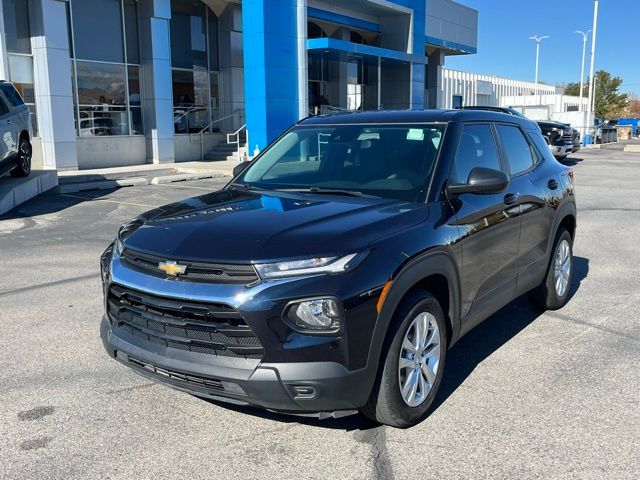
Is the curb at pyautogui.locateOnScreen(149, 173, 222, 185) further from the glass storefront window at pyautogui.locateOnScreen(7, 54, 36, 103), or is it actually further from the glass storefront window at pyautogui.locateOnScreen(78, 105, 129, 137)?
the glass storefront window at pyautogui.locateOnScreen(7, 54, 36, 103)

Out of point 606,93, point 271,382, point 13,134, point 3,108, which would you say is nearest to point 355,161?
point 271,382

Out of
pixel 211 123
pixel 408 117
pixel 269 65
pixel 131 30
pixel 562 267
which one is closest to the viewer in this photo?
pixel 408 117

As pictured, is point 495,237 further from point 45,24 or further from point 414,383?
point 45,24

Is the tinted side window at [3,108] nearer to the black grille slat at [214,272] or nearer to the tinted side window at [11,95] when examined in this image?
the tinted side window at [11,95]

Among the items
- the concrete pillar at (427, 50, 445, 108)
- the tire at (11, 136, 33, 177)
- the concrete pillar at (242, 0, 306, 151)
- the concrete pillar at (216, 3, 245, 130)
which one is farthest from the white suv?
the concrete pillar at (427, 50, 445, 108)

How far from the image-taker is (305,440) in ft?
11.3

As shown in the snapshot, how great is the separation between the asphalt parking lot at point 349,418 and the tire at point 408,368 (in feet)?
0.46

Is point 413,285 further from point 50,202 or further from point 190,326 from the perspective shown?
point 50,202

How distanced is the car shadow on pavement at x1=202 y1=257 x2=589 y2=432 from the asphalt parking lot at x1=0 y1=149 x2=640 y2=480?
0.05 feet

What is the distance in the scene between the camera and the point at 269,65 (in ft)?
66.6

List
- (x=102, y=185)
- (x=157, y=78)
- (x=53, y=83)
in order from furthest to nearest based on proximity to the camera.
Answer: (x=157, y=78) < (x=53, y=83) < (x=102, y=185)

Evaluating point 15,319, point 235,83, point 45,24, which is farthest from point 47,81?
point 15,319

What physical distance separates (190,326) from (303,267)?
65cm

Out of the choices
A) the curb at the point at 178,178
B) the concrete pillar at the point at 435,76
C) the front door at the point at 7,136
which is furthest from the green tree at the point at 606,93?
the front door at the point at 7,136
